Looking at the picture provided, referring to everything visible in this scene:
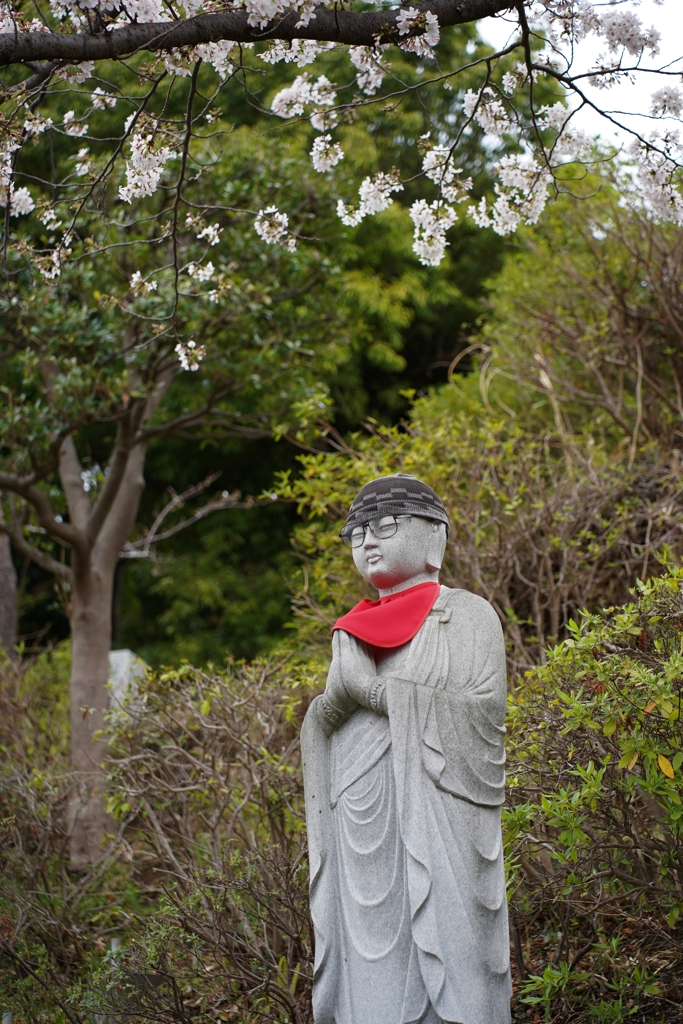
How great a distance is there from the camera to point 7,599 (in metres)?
11.4

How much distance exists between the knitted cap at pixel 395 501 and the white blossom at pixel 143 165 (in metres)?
2.27

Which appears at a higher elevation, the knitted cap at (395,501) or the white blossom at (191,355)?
the white blossom at (191,355)

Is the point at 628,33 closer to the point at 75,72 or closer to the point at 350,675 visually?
the point at 75,72

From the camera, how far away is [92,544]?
869 centimetres

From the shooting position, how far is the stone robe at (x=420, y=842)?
3.12m

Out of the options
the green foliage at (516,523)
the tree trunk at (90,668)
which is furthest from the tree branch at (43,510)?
the green foliage at (516,523)

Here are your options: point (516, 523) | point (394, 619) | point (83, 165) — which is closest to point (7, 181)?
point (83, 165)

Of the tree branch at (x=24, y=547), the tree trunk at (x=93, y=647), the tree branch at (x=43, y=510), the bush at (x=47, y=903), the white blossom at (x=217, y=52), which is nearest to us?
the white blossom at (x=217, y=52)

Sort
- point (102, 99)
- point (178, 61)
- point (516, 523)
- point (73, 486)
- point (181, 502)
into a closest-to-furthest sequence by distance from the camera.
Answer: point (178, 61) → point (102, 99) → point (516, 523) → point (73, 486) → point (181, 502)

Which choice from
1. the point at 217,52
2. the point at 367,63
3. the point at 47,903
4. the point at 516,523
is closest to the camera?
the point at 217,52

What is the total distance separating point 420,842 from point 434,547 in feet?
3.45

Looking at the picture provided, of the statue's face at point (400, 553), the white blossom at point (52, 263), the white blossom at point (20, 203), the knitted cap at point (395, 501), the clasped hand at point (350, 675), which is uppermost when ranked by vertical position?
the white blossom at point (20, 203)

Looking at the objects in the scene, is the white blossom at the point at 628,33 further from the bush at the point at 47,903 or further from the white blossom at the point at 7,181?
the bush at the point at 47,903

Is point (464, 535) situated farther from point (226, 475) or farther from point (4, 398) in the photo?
point (226, 475)
